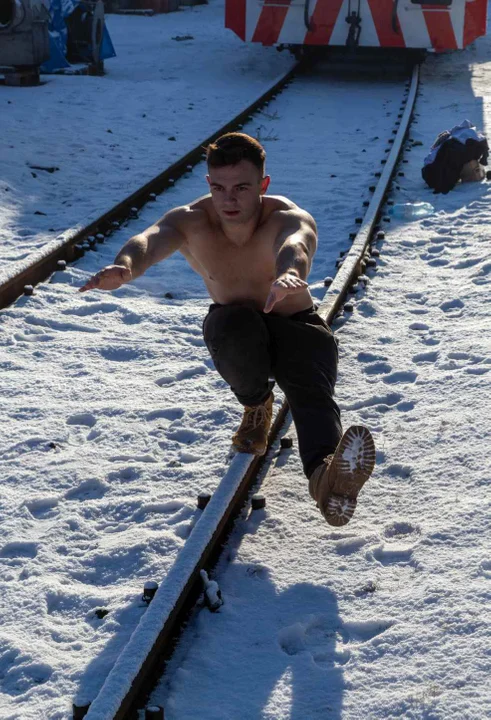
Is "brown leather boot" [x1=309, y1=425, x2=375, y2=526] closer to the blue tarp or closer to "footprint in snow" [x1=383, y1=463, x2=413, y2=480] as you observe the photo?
"footprint in snow" [x1=383, y1=463, x2=413, y2=480]

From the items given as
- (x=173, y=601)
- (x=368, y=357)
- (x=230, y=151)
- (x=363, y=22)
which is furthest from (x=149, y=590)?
(x=363, y=22)

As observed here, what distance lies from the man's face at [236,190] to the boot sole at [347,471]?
0.89m

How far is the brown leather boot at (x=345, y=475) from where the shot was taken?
293cm

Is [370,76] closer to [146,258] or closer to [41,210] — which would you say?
[41,210]

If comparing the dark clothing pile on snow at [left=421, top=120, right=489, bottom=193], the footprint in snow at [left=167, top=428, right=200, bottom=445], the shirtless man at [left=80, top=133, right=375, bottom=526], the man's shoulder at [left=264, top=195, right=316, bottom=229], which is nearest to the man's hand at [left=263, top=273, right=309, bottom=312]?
the shirtless man at [left=80, top=133, right=375, bottom=526]

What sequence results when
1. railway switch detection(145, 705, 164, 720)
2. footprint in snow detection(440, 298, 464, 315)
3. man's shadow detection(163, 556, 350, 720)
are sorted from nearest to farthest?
railway switch detection(145, 705, 164, 720)
man's shadow detection(163, 556, 350, 720)
footprint in snow detection(440, 298, 464, 315)

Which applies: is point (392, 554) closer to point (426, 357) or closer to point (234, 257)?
point (234, 257)

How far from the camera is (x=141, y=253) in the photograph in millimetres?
3246

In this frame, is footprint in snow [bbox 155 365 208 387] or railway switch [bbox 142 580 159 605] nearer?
railway switch [bbox 142 580 159 605]

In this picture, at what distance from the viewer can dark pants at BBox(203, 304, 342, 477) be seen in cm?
326

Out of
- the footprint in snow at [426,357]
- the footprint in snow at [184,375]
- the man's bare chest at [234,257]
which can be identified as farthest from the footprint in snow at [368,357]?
the man's bare chest at [234,257]

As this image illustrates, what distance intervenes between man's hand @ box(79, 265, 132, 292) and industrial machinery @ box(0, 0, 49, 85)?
31.2ft

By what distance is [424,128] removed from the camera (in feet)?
35.0

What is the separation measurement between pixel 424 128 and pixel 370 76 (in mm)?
4259
